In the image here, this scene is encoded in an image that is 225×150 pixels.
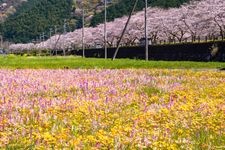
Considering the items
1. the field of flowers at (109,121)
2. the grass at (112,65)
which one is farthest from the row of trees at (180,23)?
the field of flowers at (109,121)

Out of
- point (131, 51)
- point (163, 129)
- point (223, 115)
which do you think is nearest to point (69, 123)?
point (163, 129)

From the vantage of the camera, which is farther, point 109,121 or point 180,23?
point 180,23

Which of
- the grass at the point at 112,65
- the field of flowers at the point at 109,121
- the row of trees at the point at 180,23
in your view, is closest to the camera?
the field of flowers at the point at 109,121

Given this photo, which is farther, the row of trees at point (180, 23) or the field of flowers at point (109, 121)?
the row of trees at point (180, 23)

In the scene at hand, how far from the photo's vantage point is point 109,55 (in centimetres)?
10006

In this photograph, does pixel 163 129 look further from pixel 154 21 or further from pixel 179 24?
pixel 154 21

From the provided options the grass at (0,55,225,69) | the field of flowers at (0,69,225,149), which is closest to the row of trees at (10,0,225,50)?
the grass at (0,55,225,69)

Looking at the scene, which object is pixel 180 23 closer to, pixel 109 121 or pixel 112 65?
pixel 112 65

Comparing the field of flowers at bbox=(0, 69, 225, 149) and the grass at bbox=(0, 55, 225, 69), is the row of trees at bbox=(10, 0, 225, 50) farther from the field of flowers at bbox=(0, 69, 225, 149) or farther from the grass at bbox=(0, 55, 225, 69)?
the field of flowers at bbox=(0, 69, 225, 149)

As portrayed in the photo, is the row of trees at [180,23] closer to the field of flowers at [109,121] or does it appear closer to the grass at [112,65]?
the grass at [112,65]

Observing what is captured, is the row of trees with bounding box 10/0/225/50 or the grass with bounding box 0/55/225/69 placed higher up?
the row of trees with bounding box 10/0/225/50

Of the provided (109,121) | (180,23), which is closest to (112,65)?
(109,121)

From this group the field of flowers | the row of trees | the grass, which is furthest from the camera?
the row of trees

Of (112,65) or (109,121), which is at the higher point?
(109,121)
